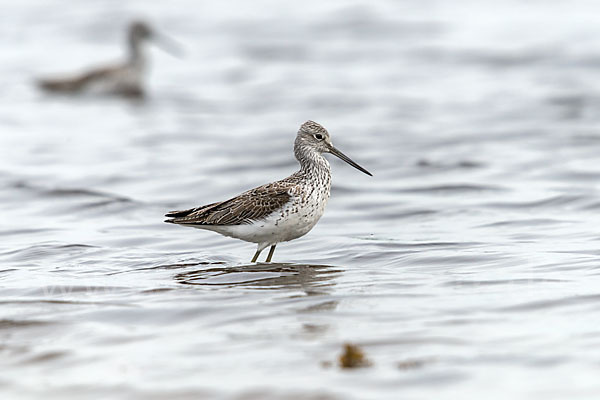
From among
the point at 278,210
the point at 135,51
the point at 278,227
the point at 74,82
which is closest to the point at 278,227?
the point at 278,227

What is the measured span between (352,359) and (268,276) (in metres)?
2.63

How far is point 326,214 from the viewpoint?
37.1ft

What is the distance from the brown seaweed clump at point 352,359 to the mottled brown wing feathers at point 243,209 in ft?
9.46

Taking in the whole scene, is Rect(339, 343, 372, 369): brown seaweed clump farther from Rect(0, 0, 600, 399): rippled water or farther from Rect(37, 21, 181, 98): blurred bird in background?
Rect(37, 21, 181, 98): blurred bird in background

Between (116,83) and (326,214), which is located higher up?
(116,83)

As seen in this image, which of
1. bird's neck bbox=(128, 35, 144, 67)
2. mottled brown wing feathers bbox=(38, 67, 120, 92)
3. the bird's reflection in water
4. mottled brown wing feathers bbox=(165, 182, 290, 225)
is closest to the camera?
the bird's reflection in water

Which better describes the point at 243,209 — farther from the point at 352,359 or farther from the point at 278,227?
the point at 352,359

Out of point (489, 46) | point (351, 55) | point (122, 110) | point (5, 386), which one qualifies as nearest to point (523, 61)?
point (489, 46)

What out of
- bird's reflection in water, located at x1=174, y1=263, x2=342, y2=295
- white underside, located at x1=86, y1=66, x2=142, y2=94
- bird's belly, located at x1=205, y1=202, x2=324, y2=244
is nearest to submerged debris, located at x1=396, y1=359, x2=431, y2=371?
bird's reflection in water, located at x1=174, y1=263, x2=342, y2=295

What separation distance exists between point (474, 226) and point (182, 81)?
12.3 meters

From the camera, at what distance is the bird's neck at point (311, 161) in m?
8.69

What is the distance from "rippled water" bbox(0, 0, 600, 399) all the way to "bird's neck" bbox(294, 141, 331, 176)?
821 millimetres

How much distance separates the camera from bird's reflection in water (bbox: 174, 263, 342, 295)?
7.75m

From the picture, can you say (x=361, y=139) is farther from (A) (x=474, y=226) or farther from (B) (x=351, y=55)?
(B) (x=351, y=55)
